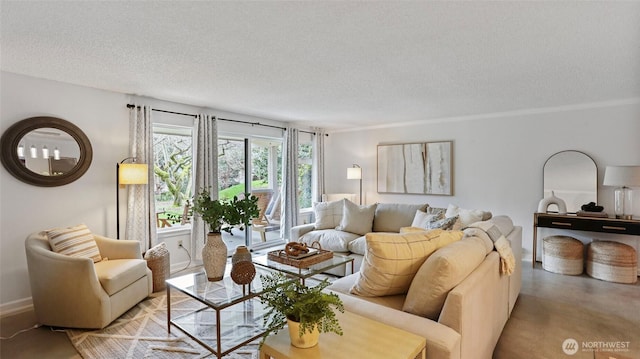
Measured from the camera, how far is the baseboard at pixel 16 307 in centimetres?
293

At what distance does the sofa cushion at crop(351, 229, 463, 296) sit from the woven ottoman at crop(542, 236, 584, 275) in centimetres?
311

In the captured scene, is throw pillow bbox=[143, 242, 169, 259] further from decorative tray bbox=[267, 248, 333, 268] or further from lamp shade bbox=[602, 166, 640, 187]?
lamp shade bbox=[602, 166, 640, 187]

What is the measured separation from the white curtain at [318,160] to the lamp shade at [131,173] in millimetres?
3446

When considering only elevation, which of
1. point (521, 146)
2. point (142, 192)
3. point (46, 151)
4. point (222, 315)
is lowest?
point (222, 315)

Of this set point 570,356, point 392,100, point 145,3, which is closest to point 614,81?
point 392,100

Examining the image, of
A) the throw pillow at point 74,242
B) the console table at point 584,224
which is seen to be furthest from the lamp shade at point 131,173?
the console table at point 584,224

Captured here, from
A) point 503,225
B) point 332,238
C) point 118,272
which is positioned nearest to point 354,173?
point 332,238

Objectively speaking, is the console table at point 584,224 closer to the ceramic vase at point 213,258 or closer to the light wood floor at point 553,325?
the light wood floor at point 553,325

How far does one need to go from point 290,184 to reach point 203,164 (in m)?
1.72

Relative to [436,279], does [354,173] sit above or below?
above

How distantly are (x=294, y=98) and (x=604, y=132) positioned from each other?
411 centimetres

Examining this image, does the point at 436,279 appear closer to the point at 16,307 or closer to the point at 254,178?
the point at 16,307

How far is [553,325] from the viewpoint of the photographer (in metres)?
2.67

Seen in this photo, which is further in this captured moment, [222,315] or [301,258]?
[301,258]
